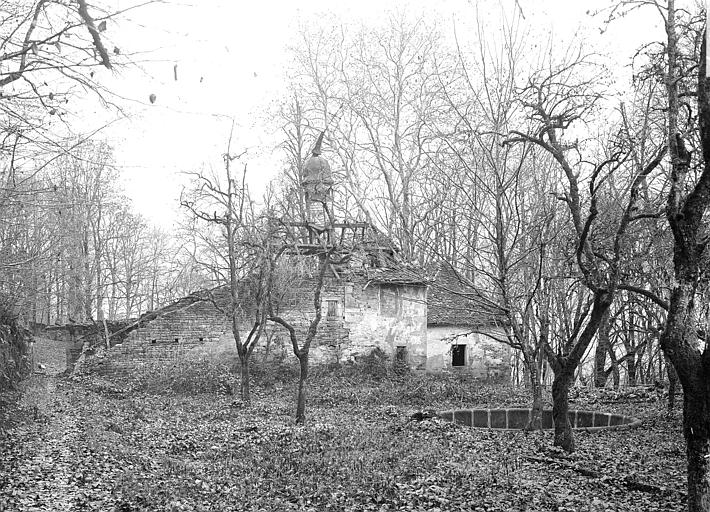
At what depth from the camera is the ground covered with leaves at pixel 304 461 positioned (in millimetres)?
8016

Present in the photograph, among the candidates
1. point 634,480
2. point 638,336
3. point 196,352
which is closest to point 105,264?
point 196,352

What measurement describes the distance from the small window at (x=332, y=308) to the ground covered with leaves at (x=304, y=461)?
→ 6.58m

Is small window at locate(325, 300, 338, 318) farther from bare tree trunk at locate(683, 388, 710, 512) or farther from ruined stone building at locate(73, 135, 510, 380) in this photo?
bare tree trunk at locate(683, 388, 710, 512)

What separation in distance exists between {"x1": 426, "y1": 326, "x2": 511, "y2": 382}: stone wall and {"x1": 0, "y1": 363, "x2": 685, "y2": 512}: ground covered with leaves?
8.44m

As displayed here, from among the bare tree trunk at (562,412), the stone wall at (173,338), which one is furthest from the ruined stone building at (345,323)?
the bare tree trunk at (562,412)

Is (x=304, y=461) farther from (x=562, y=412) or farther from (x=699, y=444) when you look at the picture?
(x=699, y=444)

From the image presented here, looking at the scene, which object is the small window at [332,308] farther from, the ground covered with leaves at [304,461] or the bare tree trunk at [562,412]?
the bare tree trunk at [562,412]

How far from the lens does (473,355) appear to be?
26.3m

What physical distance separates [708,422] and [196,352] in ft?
58.2

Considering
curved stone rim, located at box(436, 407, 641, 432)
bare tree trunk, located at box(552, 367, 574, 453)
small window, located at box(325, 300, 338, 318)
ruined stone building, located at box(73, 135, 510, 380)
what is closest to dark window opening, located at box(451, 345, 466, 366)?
ruined stone building, located at box(73, 135, 510, 380)

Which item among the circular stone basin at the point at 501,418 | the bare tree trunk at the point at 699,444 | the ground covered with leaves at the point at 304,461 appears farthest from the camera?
the circular stone basin at the point at 501,418

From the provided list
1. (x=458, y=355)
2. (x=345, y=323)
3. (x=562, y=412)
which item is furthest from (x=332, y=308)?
(x=562, y=412)

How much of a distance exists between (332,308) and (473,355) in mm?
6002

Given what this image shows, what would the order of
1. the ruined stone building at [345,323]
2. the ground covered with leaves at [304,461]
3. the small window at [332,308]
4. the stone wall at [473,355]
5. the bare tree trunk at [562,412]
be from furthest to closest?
the stone wall at [473,355] → the small window at [332,308] → the ruined stone building at [345,323] → the bare tree trunk at [562,412] → the ground covered with leaves at [304,461]
